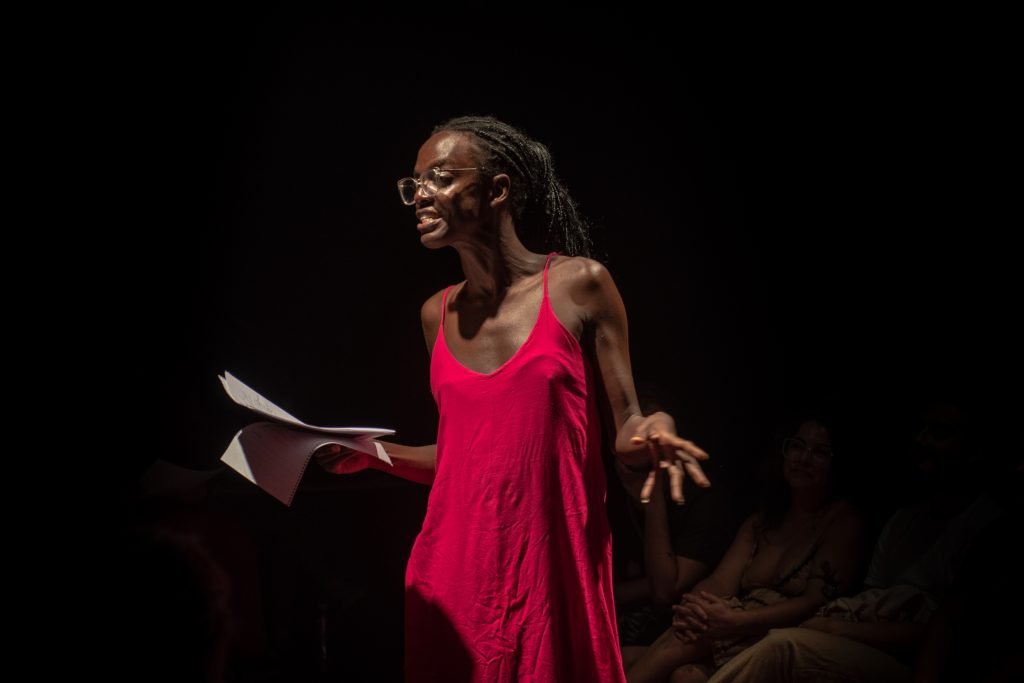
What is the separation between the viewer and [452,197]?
5.83ft

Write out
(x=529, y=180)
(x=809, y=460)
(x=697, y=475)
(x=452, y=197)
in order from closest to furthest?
(x=697, y=475)
(x=452, y=197)
(x=529, y=180)
(x=809, y=460)

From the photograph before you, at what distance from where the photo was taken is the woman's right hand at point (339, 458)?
1812mm

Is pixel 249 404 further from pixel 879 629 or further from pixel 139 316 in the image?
pixel 879 629

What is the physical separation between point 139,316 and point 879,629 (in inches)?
85.1

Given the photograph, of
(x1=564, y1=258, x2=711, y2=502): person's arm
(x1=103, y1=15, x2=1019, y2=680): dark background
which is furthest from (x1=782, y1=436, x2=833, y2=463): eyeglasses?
(x1=564, y1=258, x2=711, y2=502): person's arm

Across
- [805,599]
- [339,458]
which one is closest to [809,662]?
[805,599]

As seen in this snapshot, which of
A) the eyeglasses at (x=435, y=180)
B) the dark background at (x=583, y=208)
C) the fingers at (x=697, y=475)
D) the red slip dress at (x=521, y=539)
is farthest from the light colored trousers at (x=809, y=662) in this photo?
the eyeglasses at (x=435, y=180)

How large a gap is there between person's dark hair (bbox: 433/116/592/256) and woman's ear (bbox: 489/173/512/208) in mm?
18

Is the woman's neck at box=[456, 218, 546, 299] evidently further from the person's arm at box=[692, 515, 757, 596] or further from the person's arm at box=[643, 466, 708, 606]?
the person's arm at box=[692, 515, 757, 596]

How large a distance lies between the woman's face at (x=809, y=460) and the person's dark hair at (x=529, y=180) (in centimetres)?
117

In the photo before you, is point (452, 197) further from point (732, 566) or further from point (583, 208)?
point (732, 566)

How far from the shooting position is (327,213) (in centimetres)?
292

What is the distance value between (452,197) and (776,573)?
158 centimetres

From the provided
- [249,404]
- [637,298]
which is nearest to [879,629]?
[637,298]
